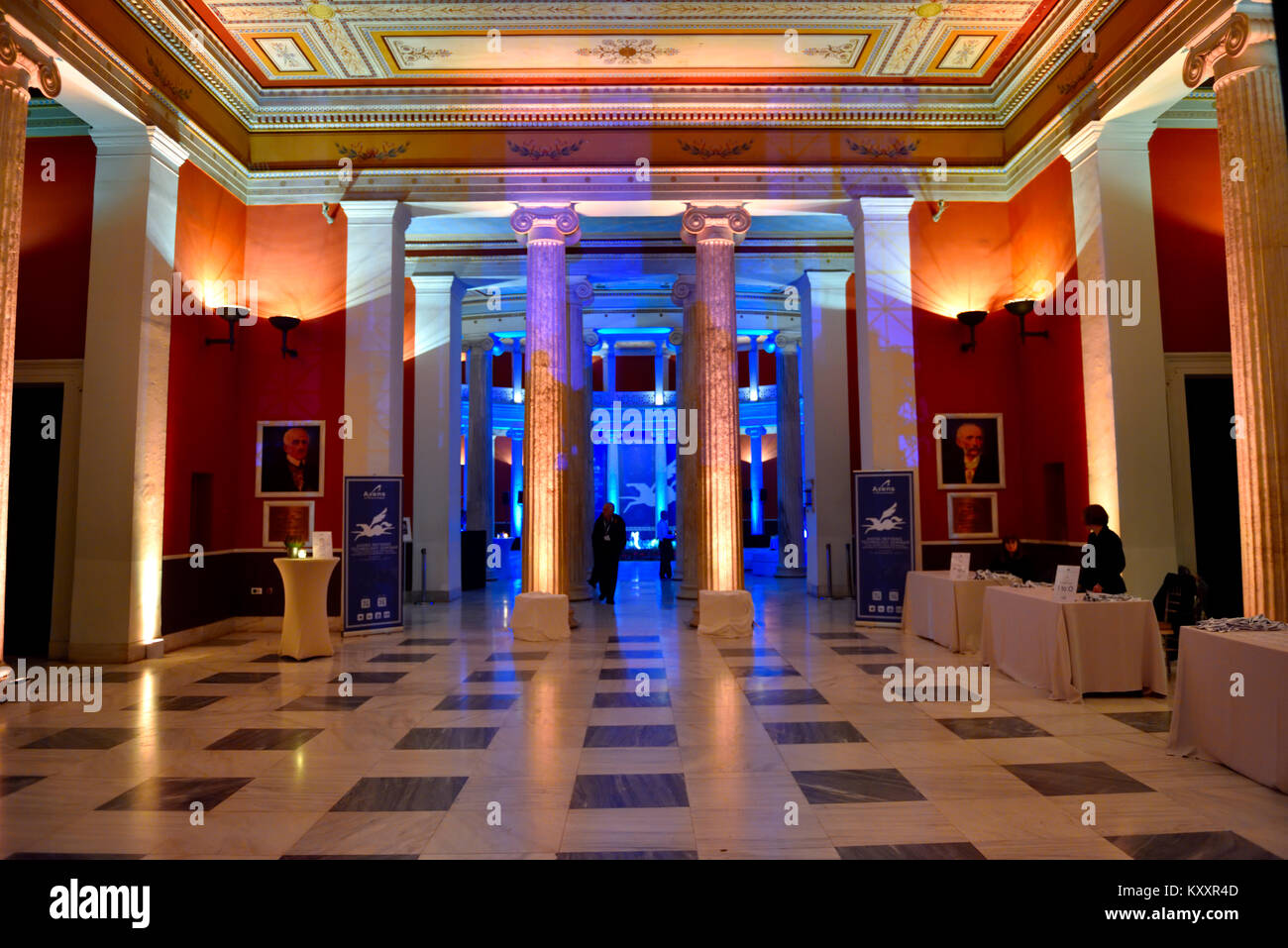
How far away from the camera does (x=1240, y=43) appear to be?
5973 mm

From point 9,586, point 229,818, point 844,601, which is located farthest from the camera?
point 844,601

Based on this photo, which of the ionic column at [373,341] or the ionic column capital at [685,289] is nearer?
the ionic column at [373,341]

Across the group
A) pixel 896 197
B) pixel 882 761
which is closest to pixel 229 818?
pixel 882 761

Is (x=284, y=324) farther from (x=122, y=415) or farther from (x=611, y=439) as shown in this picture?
(x=611, y=439)

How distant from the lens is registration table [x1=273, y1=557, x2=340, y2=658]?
294 inches

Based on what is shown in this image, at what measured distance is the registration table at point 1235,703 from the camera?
3.68m

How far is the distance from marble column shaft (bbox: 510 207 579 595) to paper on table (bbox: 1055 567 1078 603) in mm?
5518

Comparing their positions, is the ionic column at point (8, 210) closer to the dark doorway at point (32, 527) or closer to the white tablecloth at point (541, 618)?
the dark doorway at point (32, 527)

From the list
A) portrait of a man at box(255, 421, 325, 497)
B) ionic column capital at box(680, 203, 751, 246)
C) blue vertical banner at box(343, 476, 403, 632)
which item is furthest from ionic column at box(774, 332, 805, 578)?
portrait of a man at box(255, 421, 325, 497)

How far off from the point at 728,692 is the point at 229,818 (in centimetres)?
356

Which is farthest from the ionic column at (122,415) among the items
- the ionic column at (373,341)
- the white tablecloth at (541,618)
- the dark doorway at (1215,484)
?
the dark doorway at (1215,484)

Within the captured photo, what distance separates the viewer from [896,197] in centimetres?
991

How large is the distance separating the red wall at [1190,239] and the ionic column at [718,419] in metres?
4.50

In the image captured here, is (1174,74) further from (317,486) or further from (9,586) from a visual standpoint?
(9,586)
